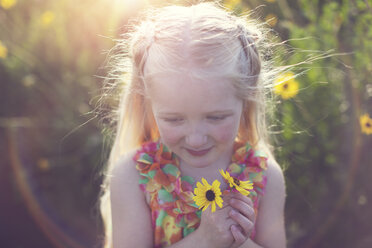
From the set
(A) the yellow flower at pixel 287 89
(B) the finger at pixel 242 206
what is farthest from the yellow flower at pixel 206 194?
(A) the yellow flower at pixel 287 89

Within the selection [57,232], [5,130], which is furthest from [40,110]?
[57,232]

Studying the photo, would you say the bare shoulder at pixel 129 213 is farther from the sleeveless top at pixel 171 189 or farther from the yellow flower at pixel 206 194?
the yellow flower at pixel 206 194

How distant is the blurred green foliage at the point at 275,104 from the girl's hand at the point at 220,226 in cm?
63

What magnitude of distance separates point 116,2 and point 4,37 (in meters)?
0.84

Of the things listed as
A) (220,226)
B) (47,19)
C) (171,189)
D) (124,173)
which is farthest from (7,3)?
(220,226)

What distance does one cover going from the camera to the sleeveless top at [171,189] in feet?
4.16

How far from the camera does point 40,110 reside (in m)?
2.71

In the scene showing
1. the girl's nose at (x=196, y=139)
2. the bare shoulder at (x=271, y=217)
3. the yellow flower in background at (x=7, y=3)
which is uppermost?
the yellow flower in background at (x=7, y=3)

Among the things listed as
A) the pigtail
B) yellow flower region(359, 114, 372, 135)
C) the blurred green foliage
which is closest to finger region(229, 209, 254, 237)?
the pigtail

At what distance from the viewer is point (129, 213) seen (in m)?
1.27

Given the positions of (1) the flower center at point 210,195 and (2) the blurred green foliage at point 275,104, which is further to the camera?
(2) the blurred green foliage at point 275,104

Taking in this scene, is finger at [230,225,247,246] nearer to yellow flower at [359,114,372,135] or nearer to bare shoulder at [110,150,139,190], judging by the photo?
bare shoulder at [110,150,139,190]

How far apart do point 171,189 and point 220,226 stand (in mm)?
234

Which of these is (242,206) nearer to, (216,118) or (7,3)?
(216,118)
